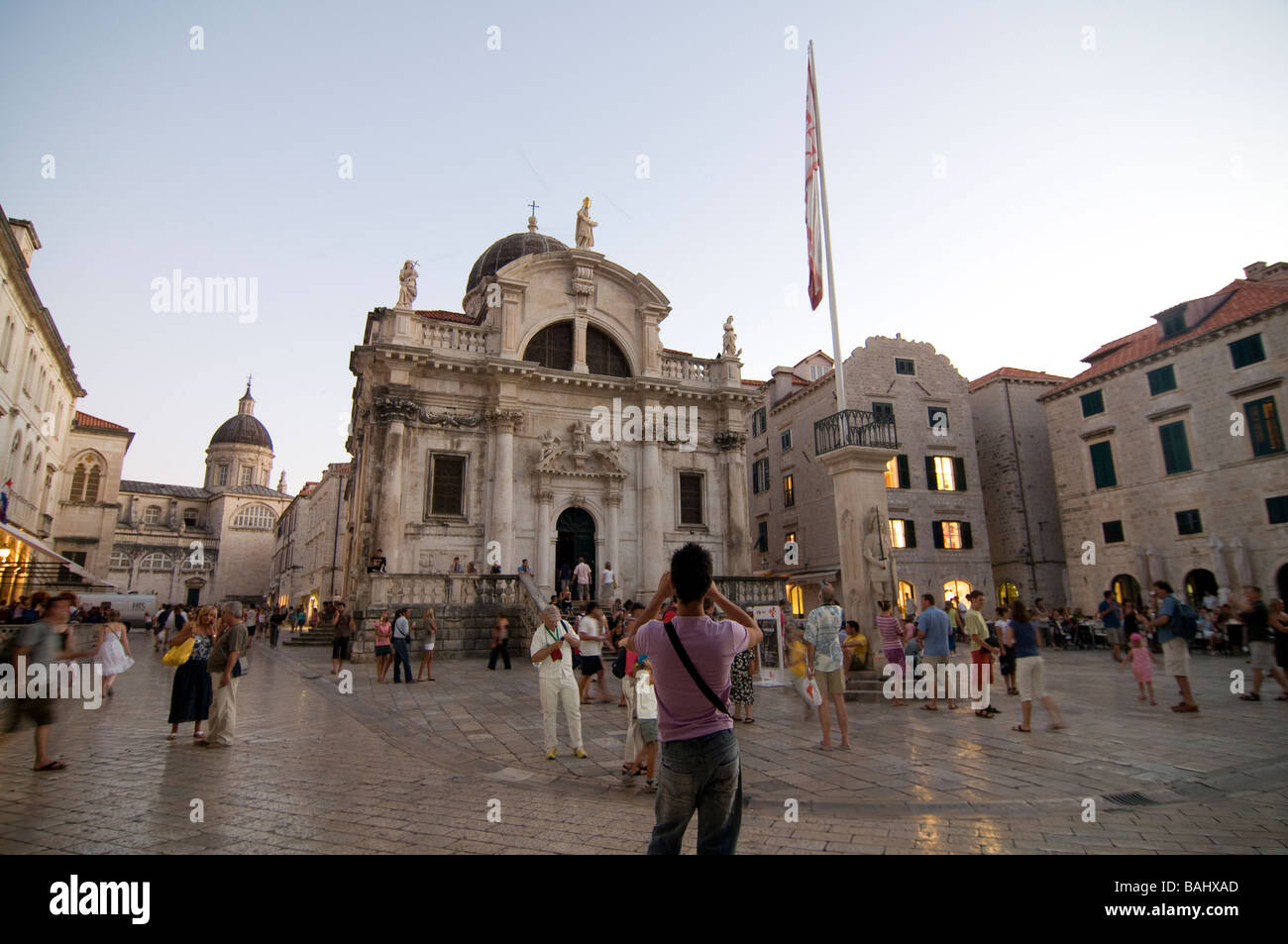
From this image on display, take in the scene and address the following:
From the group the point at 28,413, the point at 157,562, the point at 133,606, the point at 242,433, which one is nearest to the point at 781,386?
the point at 28,413

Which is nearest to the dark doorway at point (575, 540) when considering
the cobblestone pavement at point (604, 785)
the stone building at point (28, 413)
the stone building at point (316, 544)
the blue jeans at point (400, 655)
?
the stone building at point (316, 544)

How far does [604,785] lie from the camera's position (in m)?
6.57

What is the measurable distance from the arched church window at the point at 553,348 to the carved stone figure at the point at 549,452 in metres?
2.86

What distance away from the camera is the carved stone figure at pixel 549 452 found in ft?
81.6

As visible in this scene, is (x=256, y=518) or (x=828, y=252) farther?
(x=256, y=518)

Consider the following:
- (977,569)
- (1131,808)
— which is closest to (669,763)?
(1131,808)

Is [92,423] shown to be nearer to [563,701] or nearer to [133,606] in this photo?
[133,606]

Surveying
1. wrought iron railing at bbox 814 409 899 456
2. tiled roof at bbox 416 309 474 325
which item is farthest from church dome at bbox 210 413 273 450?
wrought iron railing at bbox 814 409 899 456

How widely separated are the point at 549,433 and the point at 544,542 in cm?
416

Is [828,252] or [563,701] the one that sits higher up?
[828,252]

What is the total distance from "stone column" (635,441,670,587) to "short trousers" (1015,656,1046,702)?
16461 millimetres
